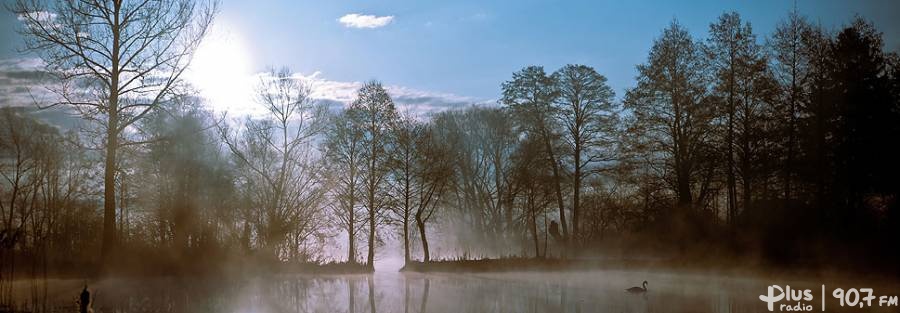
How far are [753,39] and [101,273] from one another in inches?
1078

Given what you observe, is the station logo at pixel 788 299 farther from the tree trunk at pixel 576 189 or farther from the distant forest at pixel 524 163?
the tree trunk at pixel 576 189

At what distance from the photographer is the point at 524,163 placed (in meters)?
38.5

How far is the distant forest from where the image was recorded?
67.5 feet

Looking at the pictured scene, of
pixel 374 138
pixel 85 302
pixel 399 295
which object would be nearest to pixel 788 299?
pixel 399 295

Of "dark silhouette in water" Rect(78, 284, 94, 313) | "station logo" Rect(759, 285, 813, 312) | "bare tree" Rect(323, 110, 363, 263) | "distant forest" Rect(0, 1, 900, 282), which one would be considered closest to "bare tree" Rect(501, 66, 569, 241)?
"distant forest" Rect(0, 1, 900, 282)

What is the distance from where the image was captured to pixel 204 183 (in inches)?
1196

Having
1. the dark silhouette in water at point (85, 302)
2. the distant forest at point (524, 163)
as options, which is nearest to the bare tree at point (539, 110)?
the distant forest at point (524, 163)

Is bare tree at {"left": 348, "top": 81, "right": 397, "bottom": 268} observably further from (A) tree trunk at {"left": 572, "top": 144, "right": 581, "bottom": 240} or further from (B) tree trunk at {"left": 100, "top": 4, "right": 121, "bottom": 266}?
(B) tree trunk at {"left": 100, "top": 4, "right": 121, "bottom": 266}

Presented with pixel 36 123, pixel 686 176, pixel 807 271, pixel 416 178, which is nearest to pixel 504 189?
pixel 416 178

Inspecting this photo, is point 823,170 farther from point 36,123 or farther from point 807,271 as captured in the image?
point 36,123

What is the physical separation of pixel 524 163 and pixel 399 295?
69.5 feet

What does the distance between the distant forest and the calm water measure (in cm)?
218

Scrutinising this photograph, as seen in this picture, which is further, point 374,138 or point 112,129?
point 374,138

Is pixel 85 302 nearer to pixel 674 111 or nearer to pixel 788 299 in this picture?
pixel 788 299
